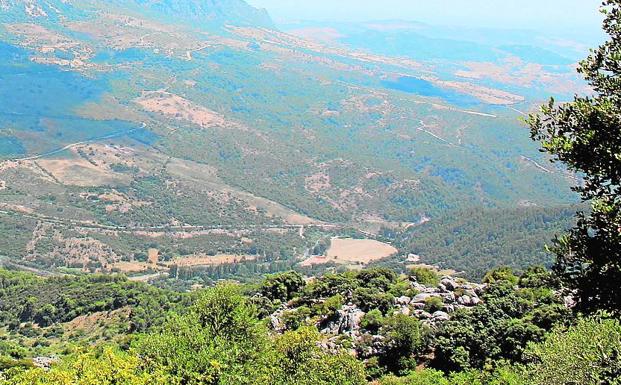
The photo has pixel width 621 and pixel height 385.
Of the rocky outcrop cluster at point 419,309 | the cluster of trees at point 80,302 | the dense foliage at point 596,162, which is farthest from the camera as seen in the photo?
the cluster of trees at point 80,302

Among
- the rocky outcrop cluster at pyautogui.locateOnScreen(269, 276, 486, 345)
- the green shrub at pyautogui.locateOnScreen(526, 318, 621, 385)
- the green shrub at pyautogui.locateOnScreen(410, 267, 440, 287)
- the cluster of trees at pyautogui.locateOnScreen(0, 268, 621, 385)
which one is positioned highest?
the green shrub at pyautogui.locateOnScreen(526, 318, 621, 385)

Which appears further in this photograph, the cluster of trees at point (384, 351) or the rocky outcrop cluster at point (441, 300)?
the rocky outcrop cluster at point (441, 300)

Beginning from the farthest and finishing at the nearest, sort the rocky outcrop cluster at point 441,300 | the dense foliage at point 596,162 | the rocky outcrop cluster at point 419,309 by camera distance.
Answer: the rocky outcrop cluster at point 441,300, the rocky outcrop cluster at point 419,309, the dense foliage at point 596,162

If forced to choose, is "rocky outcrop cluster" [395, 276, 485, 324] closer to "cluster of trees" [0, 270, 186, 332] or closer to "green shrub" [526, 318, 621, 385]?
"green shrub" [526, 318, 621, 385]

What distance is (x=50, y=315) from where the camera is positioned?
298ft

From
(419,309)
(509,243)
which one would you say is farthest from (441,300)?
(509,243)

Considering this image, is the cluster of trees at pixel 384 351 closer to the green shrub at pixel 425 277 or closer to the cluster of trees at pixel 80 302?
the green shrub at pixel 425 277

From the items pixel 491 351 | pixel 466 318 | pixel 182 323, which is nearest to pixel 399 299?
pixel 466 318

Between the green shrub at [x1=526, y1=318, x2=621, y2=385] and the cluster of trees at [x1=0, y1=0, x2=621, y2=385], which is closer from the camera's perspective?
the cluster of trees at [x1=0, y1=0, x2=621, y2=385]

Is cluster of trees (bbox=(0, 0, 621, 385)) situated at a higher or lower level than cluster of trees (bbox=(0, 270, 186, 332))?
higher

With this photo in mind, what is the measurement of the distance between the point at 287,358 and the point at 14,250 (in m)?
166

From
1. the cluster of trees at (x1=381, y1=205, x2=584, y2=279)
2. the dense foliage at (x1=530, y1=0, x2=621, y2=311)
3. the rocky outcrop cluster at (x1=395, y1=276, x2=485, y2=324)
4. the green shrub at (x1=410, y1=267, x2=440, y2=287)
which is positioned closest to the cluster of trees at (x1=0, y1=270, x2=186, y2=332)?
the green shrub at (x1=410, y1=267, x2=440, y2=287)

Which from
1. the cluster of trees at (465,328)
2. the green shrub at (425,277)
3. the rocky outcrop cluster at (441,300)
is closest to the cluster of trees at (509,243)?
the green shrub at (425,277)

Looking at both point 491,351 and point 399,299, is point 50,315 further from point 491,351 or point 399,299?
point 491,351
